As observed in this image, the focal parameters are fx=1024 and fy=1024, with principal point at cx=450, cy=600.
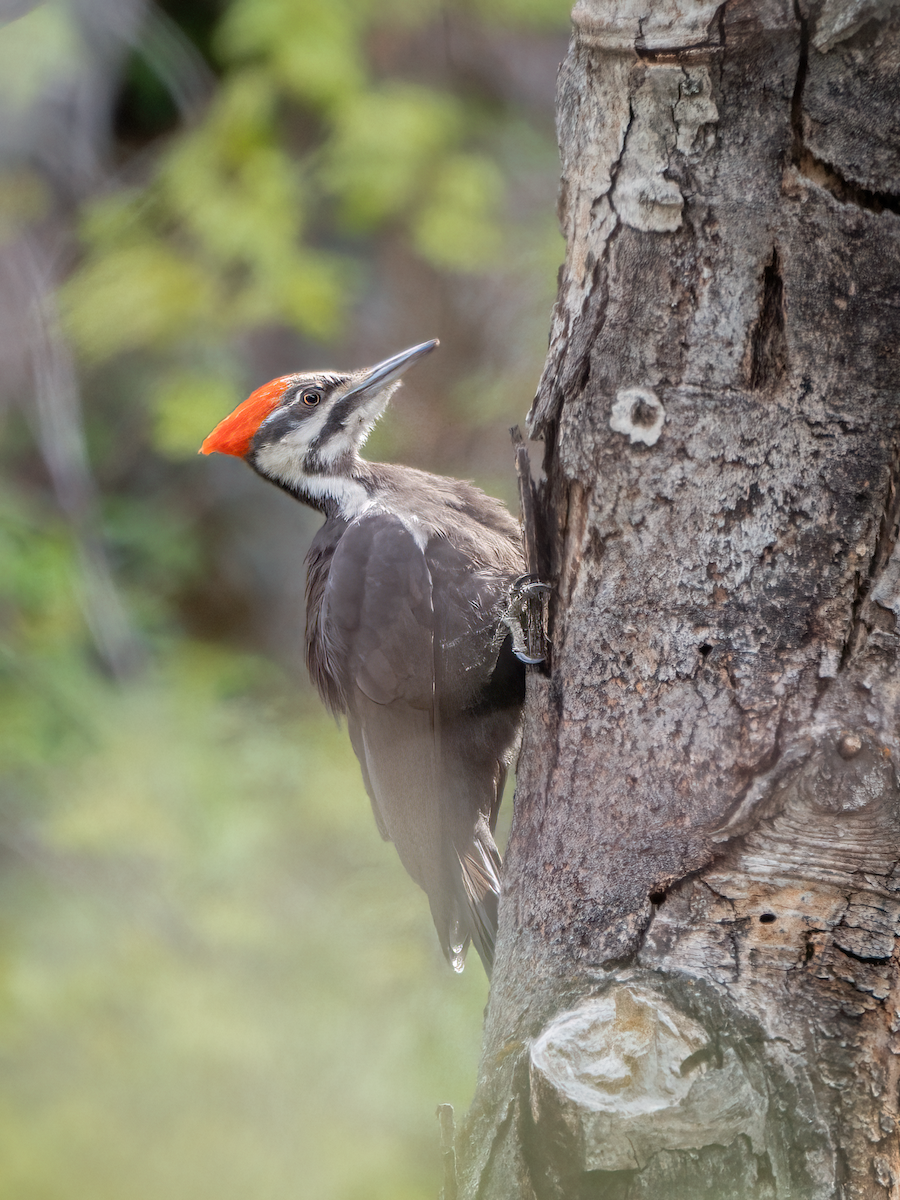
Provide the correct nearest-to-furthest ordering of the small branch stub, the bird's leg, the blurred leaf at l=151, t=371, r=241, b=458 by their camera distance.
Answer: the small branch stub, the bird's leg, the blurred leaf at l=151, t=371, r=241, b=458

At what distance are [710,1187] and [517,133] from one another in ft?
16.3

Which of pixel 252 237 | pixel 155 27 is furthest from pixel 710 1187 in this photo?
pixel 155 27

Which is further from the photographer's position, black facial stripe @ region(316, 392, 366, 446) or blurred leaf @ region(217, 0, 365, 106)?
blurred leaf @ region(217, 0, 365, 106)

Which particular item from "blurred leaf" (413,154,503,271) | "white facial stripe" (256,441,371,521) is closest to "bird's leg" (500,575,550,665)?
"white facial stripe" (256,441,371,521)

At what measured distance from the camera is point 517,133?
5.11 meters

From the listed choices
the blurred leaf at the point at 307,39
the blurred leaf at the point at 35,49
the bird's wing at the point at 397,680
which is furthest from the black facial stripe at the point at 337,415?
the blurred leaf at the point at 35,49

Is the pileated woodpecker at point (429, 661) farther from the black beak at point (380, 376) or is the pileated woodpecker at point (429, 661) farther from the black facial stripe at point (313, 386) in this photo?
the black facial stripe at point (313, 386)

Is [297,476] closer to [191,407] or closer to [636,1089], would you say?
[636,1089]

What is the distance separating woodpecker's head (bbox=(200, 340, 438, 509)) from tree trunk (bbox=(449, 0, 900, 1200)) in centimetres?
134

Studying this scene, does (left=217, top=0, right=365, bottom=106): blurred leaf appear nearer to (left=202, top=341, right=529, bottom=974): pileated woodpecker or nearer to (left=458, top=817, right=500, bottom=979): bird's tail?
(left=202, top=341, right=529, bottom=974): pileated woodpecker

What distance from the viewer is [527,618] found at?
1.87m

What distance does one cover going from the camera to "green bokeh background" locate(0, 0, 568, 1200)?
3990 mm

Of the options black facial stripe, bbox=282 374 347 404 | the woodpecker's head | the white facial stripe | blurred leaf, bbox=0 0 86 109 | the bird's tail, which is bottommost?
the bird's tail

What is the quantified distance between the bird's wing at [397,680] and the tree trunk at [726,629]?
0.84 meters
